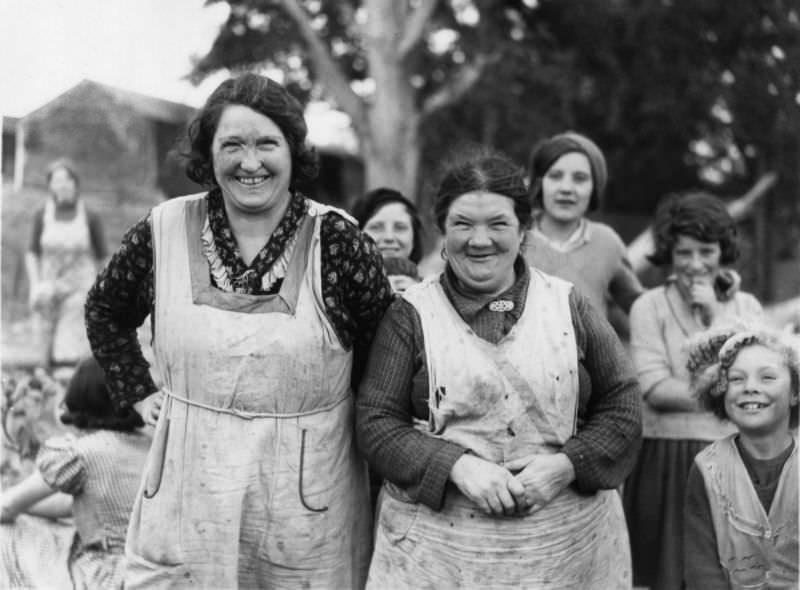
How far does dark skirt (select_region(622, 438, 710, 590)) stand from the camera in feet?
12.5

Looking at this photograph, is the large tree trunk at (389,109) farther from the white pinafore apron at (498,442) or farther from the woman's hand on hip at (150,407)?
the white pinafore apron at (498,442)

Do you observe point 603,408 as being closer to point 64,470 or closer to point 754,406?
point 754,406

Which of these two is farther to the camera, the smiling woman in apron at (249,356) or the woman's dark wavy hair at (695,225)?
the woman's dark wavy hair at (695,225)

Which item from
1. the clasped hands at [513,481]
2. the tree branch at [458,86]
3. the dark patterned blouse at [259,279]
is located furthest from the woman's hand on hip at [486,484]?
the tree branch at [458,86]

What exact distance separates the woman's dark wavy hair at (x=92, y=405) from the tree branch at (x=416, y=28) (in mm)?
8200

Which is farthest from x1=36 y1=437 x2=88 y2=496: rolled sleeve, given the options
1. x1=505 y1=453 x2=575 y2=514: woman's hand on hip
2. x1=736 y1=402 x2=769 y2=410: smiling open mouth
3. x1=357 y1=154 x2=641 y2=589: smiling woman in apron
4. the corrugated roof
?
the corrugated roof

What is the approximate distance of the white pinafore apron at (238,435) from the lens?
2.66m

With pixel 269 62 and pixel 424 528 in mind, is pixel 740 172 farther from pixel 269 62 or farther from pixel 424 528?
pixel 424 528

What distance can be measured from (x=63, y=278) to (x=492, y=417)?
17.0ft

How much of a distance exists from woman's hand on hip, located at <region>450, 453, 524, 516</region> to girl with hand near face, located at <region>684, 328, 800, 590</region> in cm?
81

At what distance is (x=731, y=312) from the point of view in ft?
12.7

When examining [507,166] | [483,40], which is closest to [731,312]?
[507,166]

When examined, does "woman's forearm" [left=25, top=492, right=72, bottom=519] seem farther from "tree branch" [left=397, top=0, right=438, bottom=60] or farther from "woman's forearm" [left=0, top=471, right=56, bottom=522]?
"tree branch" [left=397, top=0, right=438, bottom=60]

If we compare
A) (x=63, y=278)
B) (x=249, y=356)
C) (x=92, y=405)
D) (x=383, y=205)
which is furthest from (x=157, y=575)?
(x=63, y=278)
